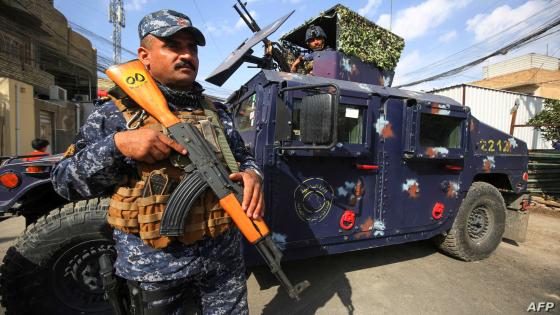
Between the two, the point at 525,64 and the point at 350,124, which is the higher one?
the point at 525,64

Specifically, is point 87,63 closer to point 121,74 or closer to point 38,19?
point 38,19

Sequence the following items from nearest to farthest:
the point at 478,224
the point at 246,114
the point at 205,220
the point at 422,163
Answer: the point at 205,220 → the point at 246,114 → the point at 422,163 → the point at 478,224

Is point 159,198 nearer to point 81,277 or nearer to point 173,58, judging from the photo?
point 173,58

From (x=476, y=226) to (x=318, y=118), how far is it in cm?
294

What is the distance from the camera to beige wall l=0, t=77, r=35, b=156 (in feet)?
31.0

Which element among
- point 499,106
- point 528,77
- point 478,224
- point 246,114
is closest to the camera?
point 246,114

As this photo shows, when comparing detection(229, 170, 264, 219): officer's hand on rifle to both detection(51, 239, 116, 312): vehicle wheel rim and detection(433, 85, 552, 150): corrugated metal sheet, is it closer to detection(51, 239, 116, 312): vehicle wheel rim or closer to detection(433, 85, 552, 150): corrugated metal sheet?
detection(51, 239, 116, 312): vehicle wheel rim

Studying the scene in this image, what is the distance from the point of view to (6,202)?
2.14 metres

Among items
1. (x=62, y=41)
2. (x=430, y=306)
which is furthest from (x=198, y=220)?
(x=62, y=41)

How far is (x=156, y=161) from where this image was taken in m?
1.25

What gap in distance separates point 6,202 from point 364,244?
2831mm

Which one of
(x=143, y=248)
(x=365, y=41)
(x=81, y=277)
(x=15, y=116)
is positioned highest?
(x=365, y=41)

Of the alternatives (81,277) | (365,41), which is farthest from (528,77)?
(81,277)

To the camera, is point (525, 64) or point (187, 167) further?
point (525, 64)
